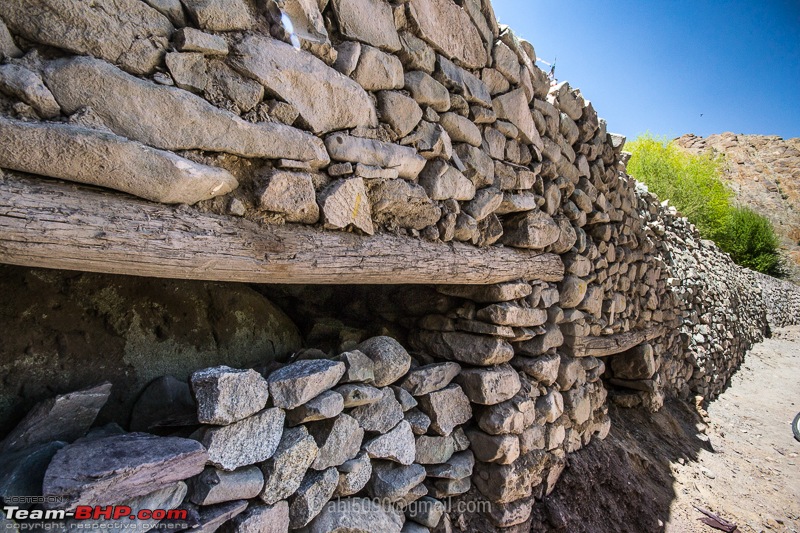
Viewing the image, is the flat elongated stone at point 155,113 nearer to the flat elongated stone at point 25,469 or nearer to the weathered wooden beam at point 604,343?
the flat elongated stone at point 25,469

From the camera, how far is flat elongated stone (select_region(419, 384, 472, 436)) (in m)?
2.17

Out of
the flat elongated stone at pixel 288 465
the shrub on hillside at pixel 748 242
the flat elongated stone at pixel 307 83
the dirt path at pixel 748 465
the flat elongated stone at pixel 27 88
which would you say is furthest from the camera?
the shrub on hillside at pixel 748 242

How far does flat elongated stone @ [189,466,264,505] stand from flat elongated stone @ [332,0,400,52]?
5.26 feet

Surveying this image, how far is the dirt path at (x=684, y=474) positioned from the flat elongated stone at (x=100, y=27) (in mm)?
2863

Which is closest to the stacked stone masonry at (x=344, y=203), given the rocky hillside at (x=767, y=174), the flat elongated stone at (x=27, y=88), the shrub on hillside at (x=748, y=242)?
the flat elongated stone at (x=27, y=88)

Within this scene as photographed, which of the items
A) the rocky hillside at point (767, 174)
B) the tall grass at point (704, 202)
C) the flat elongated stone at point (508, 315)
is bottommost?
the flat elongated stone at point (508, 315)

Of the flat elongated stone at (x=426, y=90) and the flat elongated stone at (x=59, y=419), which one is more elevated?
the flat elongated stone at (x=426, y=90)

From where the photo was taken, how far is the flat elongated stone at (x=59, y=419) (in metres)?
1.25

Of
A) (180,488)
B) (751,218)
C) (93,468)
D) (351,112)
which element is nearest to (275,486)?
(180,488)

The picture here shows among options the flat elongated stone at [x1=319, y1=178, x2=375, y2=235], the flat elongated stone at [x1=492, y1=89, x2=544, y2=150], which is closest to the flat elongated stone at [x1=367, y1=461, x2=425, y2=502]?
the flat elongated stone at [x1=319, y1=178, x2=375, y2=235]

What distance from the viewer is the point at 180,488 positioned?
4.25ft

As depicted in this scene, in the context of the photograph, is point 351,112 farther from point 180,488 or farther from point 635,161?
point 635,161

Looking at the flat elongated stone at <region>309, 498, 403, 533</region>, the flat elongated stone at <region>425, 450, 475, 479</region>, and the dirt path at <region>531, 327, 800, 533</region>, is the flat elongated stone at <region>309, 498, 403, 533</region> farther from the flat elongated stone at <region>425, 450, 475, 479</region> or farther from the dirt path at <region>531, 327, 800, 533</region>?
the dirt path at <region>531, 327, 800, 533</region>

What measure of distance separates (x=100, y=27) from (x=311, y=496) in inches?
63.4
